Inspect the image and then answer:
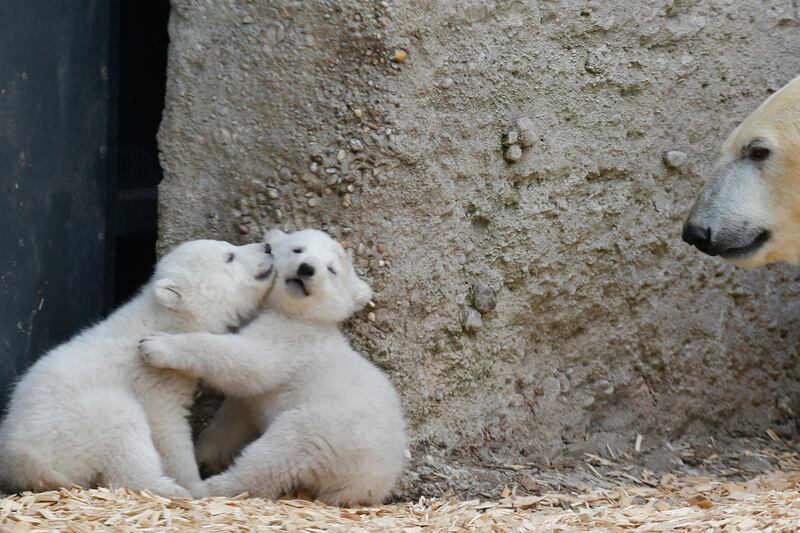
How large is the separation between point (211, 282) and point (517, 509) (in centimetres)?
140

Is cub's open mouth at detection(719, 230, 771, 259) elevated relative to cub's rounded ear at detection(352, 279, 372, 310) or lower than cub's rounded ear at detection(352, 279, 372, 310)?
elevated

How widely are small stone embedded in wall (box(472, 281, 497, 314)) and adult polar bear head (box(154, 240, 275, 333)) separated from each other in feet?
2.91

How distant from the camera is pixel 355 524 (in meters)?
3.57

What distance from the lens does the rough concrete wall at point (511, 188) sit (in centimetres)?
434

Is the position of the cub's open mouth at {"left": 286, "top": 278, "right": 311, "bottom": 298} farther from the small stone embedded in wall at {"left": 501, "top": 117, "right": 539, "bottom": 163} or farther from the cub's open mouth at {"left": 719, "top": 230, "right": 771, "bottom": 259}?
the cub's open mouth at {"left": 719, "top": 230, "right": 771, "bottom": 259}

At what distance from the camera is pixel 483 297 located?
4547 mm

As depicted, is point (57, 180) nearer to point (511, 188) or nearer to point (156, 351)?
point (156, 351)

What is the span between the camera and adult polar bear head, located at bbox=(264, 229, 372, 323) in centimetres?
405

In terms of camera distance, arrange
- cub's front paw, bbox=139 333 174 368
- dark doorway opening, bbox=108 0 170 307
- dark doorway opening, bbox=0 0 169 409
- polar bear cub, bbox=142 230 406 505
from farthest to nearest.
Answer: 1. dark doorway opening, bbox=108 0 170 307
2. dark doorway opening, bbox=0 0 169 409
3. cub's front paw, bbox=139 333 174 368
4. polar bear cub, bbox=142 230 406 505

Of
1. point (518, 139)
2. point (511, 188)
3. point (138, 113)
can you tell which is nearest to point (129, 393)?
point (511, 188)

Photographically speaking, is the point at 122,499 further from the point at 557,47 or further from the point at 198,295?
the point at 557,47

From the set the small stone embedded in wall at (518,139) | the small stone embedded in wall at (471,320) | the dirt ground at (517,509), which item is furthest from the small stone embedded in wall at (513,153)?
the dirt ground at (517,509)

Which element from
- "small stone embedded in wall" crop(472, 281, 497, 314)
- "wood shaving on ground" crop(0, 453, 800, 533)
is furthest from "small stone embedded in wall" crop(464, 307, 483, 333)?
"wood shaving on ground" crop(0, 453, 800, 533)

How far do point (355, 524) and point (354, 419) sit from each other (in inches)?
16.1
